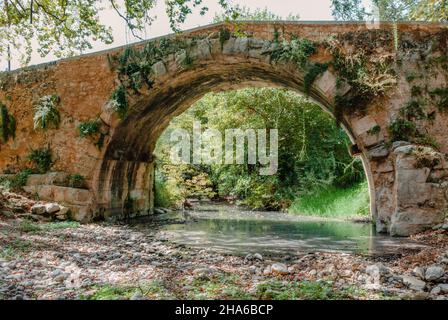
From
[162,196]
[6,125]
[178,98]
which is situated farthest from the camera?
[162,196]

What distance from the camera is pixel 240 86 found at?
34.5 feet

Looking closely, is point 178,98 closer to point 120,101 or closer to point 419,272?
point 120,101

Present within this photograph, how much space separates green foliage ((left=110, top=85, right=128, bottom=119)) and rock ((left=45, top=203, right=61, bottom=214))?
2486mm

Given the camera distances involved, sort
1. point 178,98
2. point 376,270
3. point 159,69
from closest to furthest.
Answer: point 376,270, point 159,69, point 178,98

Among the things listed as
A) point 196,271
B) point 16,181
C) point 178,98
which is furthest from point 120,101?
point 196,271

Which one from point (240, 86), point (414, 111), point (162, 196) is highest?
point (240, 86)

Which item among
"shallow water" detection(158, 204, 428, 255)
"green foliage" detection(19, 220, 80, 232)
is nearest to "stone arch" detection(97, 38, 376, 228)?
"shallow water" detection(158, 204, 428, 255)

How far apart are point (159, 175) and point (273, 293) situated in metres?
12.0

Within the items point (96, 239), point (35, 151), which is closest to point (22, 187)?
point (35, 151)

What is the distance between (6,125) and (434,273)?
1008 centimetres

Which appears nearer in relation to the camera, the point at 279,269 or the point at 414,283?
the point at 414,283

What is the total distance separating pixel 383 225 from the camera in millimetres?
7016

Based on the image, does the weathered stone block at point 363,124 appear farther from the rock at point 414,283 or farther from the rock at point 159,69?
the rock at point 159,69

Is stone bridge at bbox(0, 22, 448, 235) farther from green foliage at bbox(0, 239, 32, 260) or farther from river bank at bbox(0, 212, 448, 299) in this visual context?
green foliage at bbox(0, 239, 32, 260)
